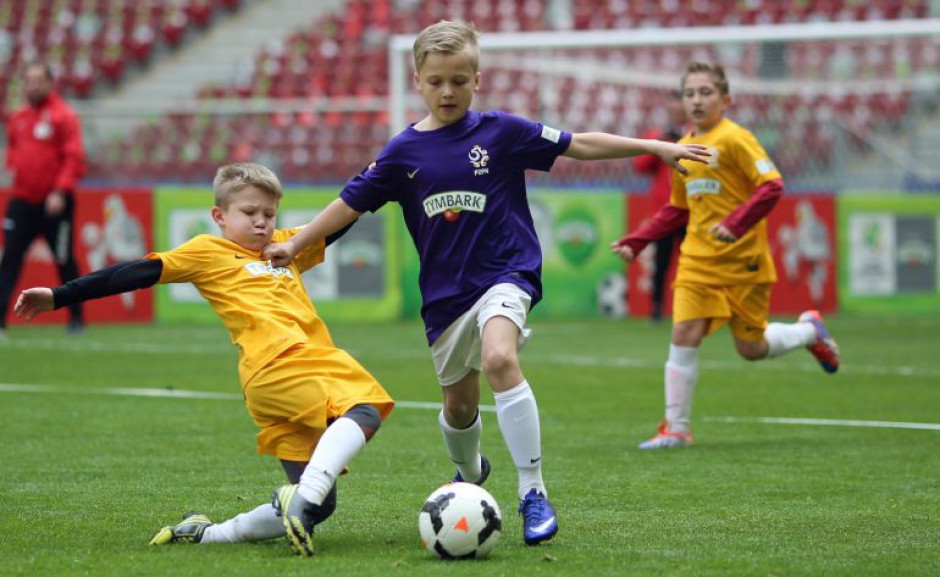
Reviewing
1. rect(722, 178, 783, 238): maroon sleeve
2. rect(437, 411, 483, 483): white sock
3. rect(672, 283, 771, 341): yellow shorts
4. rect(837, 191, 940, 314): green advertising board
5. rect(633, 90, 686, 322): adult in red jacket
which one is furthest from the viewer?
rect(837, 191, 940, 314): green advertising board

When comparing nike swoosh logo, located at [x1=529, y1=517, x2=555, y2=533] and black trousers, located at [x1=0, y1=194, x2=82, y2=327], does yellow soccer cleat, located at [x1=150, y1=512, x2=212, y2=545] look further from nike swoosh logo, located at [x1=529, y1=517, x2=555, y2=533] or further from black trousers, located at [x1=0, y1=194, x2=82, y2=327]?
black trousers, located at [x1=0, y1=194, x2=82, y2=327]

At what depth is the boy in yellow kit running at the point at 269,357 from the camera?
16.2ft

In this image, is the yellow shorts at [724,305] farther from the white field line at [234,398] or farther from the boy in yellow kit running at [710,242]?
the white field line at [234,398]

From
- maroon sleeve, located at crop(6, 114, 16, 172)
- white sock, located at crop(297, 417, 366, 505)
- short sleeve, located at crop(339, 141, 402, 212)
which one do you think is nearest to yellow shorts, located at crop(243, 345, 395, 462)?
white sock, located at crop(297, 417, 366, 505)

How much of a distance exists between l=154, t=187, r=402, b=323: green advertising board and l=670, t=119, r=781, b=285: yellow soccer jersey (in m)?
8.38

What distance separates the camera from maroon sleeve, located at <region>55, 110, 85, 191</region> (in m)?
14.0

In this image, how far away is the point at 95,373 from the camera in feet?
37.3

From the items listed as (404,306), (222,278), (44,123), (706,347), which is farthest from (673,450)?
(404,306)

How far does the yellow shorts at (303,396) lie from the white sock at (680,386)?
10.0 ft

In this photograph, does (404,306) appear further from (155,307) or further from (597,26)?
(597,26)

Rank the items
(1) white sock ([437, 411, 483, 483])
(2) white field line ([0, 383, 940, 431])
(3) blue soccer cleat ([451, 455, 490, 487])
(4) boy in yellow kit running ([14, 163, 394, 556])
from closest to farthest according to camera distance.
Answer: (4) boy in yellow kit running ([14, 163, 394, 556]), (1) white sock ([437, 411, 483, 483]), (3) blue soccer cleat ([451, 455, 490, 487]), (2) white field line ([0, 383, 940, 431])

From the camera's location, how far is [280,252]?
5.31 metres

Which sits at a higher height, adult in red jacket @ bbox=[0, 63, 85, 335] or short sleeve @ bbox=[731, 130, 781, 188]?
short sleeve @ bbox=[731, 130, 781, 188]

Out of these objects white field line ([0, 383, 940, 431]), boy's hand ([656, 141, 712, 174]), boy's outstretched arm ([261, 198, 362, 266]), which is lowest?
white field line ([0, 383, 940, 431])
